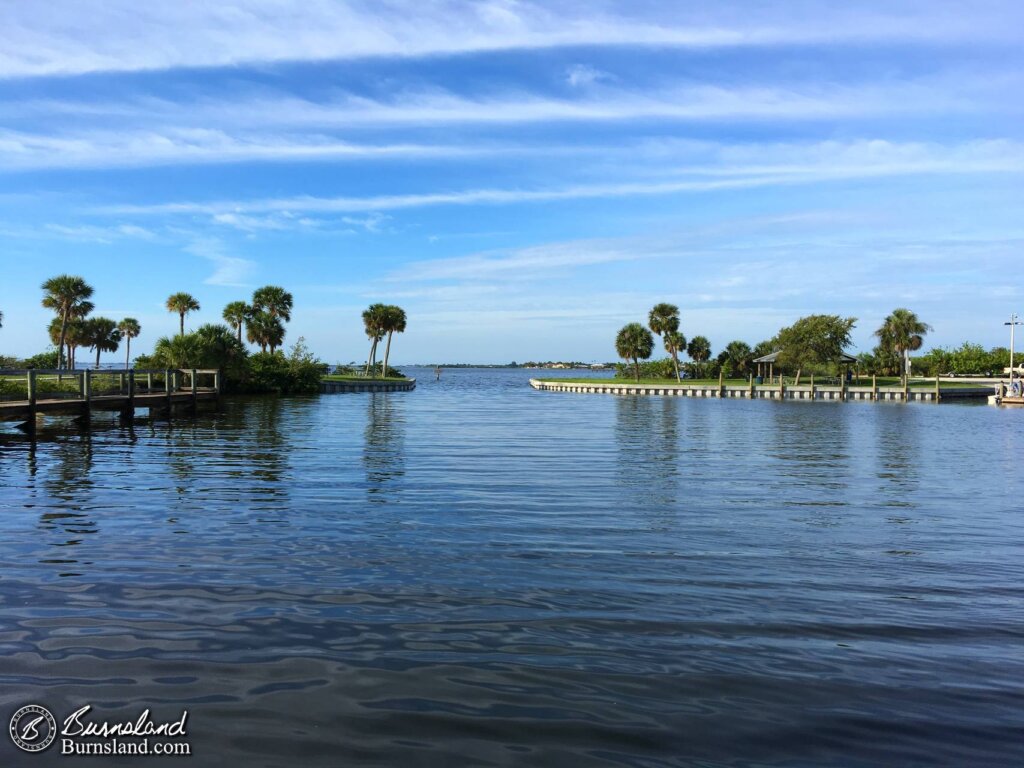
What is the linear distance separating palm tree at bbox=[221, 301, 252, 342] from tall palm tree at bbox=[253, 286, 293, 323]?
6.56ft

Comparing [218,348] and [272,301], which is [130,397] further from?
[272,301]

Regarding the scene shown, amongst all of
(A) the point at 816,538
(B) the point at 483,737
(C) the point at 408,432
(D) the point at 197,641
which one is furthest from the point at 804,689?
(C) the point at 408,432

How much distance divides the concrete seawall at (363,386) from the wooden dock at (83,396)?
88.4 ft

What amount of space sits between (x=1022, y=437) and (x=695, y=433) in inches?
536

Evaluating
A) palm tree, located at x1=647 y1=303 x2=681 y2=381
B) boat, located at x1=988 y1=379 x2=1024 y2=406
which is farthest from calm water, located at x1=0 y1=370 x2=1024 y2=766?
palm tree, located at x1=647 y1=303 x2=681 y2=381

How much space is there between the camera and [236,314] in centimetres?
6919

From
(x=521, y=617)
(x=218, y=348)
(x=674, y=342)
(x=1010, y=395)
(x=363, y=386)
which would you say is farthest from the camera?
(x=674, y=342)

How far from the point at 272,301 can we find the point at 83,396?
43632mm

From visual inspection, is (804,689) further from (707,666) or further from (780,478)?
(780,478)

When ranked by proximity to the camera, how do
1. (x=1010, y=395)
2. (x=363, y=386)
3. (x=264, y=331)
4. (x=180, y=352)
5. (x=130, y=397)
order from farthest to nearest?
(x=363, y=386) → (x=264, y=331) → (x=1010, y=395) → (x=180, y=352) → (x=130, y=397)

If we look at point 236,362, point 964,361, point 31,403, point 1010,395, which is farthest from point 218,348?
point 964,361

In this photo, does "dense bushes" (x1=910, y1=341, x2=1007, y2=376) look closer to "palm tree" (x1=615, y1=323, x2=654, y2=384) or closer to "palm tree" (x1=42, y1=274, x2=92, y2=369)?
"palm tree" (x1=615, y1=323, x2=654, y2=384)

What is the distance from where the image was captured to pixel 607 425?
120 ft

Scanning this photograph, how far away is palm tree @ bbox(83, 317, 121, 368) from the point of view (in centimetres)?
7438
